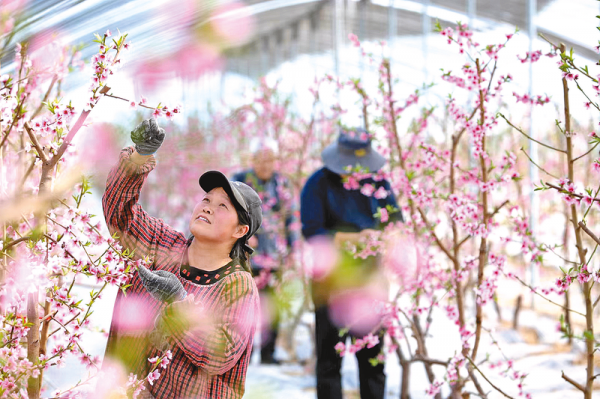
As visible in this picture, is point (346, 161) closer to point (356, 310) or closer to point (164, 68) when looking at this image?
point (356, 310)

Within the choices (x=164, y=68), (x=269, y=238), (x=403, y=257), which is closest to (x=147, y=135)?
(x=403, y=257)

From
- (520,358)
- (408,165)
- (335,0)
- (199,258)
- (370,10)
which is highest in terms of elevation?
(370,10)

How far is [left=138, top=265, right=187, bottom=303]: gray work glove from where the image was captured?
4.63 ft

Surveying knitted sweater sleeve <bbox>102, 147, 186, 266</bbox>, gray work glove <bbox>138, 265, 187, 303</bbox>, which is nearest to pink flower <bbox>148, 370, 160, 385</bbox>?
gray work glove <bbox>138, 265, 187, 303</bbox>

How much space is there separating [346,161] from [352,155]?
0.06 meters

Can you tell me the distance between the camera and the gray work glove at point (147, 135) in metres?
1.48

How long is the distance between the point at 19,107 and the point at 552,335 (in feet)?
17.2

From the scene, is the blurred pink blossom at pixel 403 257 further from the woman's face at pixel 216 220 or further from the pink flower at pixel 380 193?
the woman's face at pixel 216 220

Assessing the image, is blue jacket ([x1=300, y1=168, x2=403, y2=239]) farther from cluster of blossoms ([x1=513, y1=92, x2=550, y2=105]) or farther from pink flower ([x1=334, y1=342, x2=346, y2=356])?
cluster of blossoms ([x1=513, y1=92, x2=550, y2=105])

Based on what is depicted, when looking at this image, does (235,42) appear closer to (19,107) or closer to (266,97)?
(266,97)

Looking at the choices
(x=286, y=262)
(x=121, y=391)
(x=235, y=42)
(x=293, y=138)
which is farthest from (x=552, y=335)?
(x=235, y=42)

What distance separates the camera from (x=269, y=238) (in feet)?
16.8

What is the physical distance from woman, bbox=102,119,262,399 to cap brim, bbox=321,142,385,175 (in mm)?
1262

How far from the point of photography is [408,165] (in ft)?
12.5
